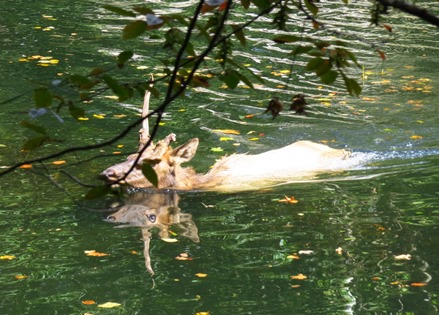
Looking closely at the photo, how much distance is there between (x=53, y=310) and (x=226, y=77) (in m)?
3.67

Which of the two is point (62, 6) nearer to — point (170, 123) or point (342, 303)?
point (170, 123)

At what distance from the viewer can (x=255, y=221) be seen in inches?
327

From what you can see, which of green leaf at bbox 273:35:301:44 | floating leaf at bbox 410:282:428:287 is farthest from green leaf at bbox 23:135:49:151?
floating leaf at bbox 410:282:428:287

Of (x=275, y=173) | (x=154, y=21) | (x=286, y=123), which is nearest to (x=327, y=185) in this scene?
(x=275, y=173)

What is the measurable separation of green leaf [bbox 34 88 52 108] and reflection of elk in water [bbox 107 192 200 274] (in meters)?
4.93

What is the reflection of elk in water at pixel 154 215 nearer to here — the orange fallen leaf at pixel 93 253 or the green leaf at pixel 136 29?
the orange fallen leaf at pixel 93 253

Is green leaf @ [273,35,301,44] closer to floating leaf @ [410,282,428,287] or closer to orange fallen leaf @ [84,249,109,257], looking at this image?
floating leaf @ [410,282,428,287]

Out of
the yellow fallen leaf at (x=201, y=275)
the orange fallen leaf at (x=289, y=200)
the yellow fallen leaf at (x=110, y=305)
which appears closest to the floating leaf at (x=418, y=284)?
the yellow fallen leaf at (x=201, y=275)

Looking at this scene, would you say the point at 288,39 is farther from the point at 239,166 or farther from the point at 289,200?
the point at 239,166

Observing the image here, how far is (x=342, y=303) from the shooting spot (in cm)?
632

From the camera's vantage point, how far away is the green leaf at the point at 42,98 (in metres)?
2.49

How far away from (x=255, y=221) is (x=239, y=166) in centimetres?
176

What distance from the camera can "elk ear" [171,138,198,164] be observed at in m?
9.36

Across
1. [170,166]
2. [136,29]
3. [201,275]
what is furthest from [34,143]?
[170,166]
